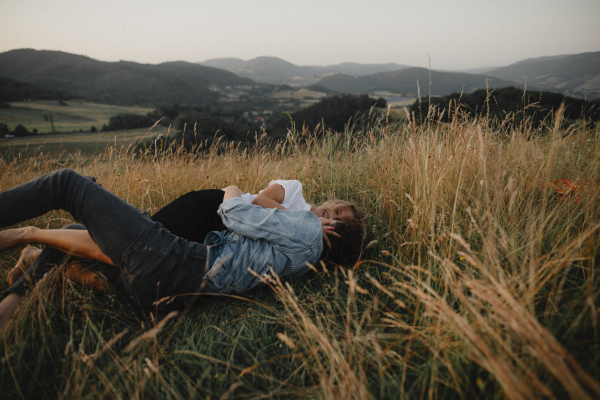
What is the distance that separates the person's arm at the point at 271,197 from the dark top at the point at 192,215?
1.25 feet

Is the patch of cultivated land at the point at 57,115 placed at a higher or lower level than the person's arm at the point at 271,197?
higher

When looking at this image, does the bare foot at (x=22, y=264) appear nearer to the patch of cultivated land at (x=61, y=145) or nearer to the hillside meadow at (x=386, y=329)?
the hillside meadow at (x=386, y=329)

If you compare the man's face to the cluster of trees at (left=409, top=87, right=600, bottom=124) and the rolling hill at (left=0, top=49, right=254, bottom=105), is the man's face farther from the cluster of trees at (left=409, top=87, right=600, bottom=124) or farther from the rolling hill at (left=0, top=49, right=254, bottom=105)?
the rolling hill at (left=0, top=49, right=254, bottom=105)

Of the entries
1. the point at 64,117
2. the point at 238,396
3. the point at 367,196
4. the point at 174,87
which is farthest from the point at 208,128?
the point at 174,87

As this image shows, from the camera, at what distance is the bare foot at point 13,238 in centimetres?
172

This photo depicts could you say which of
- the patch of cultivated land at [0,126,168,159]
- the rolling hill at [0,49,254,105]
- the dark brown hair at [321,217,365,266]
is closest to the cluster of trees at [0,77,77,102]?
the rolling hill at [0,49,254,105]

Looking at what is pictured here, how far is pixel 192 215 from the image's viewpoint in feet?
7.20

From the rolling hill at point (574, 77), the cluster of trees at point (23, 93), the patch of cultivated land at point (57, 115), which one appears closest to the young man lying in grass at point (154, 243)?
the rolling hill at point (574, 77)

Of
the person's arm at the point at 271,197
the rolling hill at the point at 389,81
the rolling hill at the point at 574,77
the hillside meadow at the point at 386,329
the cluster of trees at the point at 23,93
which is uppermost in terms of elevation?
the rolling hill at the point at 389,81

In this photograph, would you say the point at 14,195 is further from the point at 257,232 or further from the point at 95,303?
the point at 257,232

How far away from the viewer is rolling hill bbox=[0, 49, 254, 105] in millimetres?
79500

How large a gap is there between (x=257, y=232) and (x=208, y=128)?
78.1ft

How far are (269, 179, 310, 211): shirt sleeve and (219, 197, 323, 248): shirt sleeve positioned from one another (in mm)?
680

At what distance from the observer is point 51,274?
5.74ft
